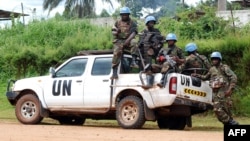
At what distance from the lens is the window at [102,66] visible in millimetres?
13674

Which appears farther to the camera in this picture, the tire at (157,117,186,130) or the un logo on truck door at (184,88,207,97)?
the tire at (157,117,186,130)

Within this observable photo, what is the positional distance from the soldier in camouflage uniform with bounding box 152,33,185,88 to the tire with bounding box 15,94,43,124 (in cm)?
314

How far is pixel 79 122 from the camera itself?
599 inches

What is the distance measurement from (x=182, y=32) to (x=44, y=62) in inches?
232

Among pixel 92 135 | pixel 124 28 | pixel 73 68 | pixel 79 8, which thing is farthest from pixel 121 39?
pixel 79 8

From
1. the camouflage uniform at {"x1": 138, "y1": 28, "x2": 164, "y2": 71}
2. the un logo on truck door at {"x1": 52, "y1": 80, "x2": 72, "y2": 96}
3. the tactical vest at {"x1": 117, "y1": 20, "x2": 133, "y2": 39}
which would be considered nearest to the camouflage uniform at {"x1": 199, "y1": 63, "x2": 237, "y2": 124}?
the camouflage uniform at {"x1": 138, "y1": 28, "x2": 164, "y2": 71}

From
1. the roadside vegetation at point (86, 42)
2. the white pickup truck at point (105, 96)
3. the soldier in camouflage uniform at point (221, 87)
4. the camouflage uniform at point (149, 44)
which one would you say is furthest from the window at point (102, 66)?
the roadside vegetation at point (86, 42)

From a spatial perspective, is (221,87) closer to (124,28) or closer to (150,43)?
(150,43)

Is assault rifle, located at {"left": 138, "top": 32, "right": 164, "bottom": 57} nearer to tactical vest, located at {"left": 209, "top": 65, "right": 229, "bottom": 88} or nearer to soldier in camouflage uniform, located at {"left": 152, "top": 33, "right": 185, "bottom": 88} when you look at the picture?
soldier in camouflage uniform, located at {"left": 152, "top": 33, "right": 185, "bottom": 88}

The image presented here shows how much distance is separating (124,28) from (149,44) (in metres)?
0.65

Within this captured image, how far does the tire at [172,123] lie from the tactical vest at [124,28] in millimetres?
2119

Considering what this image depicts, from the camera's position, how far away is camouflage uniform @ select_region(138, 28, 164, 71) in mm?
13492

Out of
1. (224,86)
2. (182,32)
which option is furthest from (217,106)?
(182,32)

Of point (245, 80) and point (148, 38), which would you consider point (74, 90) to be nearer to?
point (148, 38)
